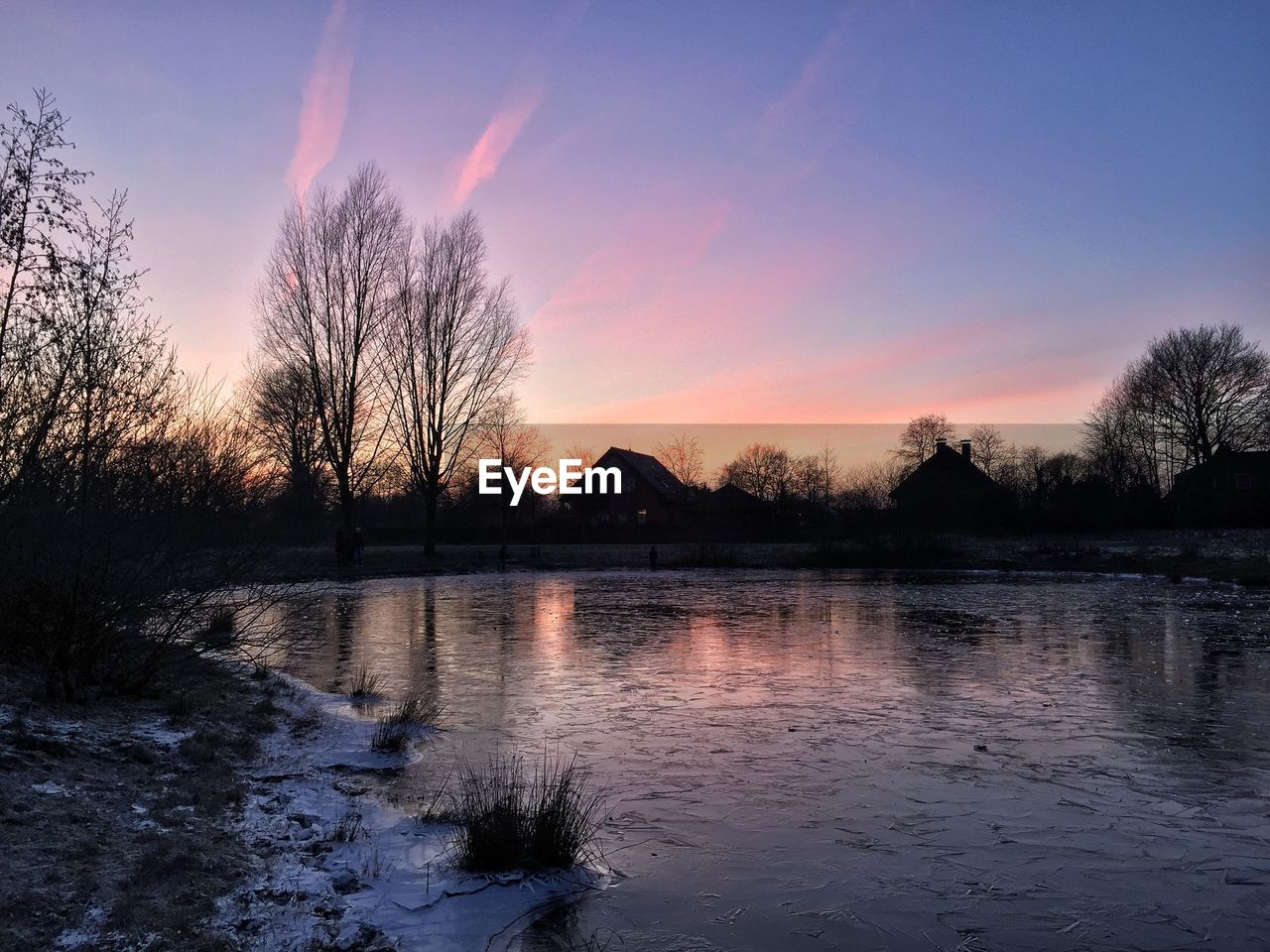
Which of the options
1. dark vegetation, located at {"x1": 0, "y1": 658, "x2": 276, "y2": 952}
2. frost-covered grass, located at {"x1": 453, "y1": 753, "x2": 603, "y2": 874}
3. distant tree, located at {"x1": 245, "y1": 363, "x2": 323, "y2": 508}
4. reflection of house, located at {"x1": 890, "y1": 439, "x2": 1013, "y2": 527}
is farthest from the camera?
reflection of house, located at {"x1": 890, "y1": 439, "x2": 1013, "y2": 527}

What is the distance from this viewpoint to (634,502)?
7169 centimetres

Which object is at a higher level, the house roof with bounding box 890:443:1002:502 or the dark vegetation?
the house roof with bounding box 890:443:1002:502

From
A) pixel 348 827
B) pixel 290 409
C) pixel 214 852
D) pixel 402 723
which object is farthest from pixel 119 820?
pixel 290 409

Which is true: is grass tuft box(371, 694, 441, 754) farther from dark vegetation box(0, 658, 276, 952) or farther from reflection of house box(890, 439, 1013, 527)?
reflection of house box(890, 439, 1013, 527)

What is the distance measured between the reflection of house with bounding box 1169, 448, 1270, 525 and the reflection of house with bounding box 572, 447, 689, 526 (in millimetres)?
35260

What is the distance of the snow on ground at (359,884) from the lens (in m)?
4.44

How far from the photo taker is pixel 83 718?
7094 millimetres

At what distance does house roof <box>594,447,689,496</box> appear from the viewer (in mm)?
72625

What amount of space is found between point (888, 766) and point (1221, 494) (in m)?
57.2

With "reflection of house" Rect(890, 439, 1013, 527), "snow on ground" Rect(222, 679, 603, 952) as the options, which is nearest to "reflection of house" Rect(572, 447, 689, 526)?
"reflection of house" Rect(890, 439, 1013, 527)

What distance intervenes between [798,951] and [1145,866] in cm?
263

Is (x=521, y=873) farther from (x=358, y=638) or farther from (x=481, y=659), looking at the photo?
(x=358, y=638)

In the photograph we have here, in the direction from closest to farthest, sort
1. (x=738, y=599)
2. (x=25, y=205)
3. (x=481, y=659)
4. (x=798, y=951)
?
(x=798, y=951)
(x=25, y=205)
(x=481, y=659)
(x=738, y=599)

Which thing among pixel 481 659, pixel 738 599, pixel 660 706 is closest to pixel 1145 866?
pixel 660 706
